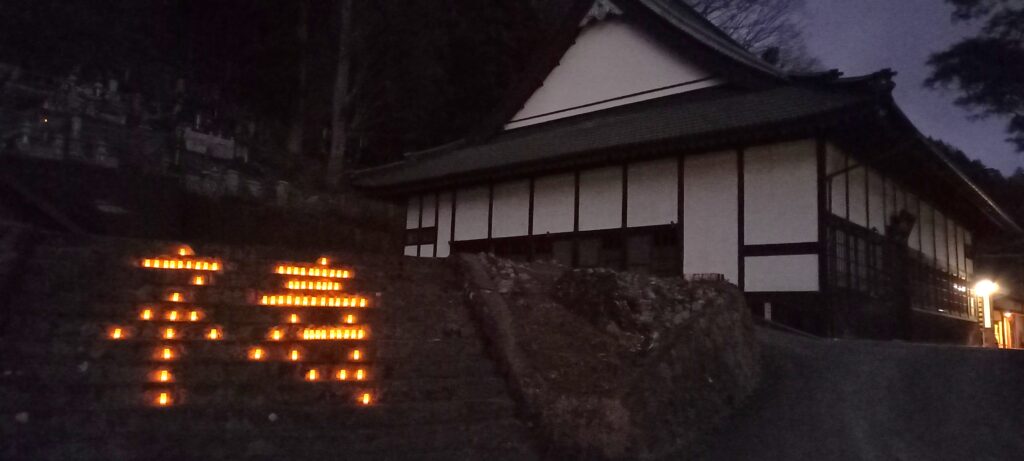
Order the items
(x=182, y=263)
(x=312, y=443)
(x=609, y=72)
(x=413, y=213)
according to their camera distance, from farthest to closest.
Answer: (x=413, y=213), (x=609, y=72), (x=182, y=263), (x=312, y=443)

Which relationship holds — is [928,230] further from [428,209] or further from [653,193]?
[428,209]

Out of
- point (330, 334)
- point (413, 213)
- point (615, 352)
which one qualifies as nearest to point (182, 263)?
point (330, 334)

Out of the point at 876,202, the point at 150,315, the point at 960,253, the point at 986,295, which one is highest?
the point at 876,202

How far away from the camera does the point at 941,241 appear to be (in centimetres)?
A: 1911

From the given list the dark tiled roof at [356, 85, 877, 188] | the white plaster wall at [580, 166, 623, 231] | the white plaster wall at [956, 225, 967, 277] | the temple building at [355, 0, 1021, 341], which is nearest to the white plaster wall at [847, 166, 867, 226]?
the temple building at [355, 0, 1021, 341]

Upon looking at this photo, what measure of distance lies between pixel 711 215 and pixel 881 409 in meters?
6.20

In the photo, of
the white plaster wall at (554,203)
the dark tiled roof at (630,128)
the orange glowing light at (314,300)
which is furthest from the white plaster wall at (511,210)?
the orange glowing light at (314,300)

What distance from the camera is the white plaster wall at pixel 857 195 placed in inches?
546

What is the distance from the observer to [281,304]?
6.89 meters

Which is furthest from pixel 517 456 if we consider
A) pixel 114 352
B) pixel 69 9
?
pixel 69 9

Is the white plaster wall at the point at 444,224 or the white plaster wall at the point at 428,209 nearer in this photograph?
the white plaster wall at the point at 444,224

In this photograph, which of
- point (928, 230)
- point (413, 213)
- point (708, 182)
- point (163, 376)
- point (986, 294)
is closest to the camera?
point (163, 376)

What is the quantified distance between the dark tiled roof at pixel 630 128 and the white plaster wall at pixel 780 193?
0.79m

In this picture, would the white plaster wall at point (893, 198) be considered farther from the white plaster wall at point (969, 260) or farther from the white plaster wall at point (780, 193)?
the white plaster wall at point (969, 260)
